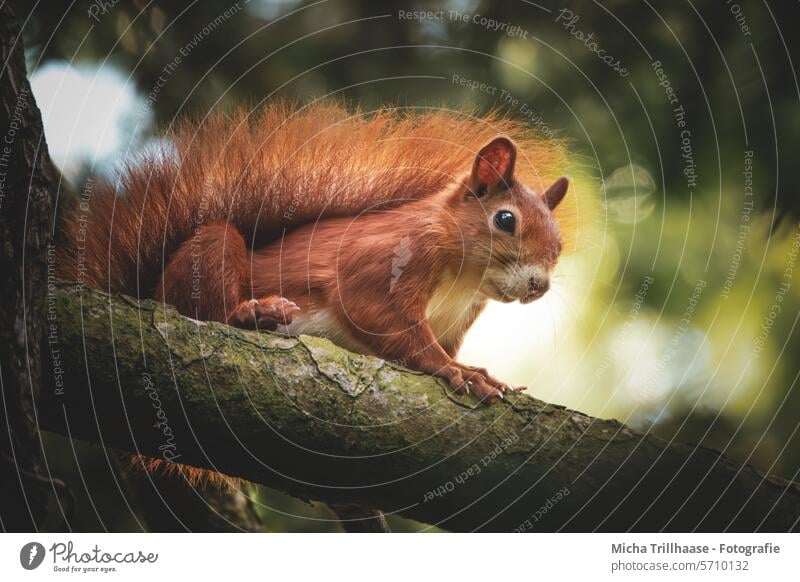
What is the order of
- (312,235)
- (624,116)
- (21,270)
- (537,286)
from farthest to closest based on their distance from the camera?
(624,116), (312,235), (537,286), (21,270)

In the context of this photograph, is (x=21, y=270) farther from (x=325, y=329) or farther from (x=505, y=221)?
(x=505, y=221)

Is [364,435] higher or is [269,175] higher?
[269,175]

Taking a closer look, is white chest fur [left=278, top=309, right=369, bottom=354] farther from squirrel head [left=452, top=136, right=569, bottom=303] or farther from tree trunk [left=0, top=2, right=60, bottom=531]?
tree trunk [left=0, top=2, right=60, bottom=531]

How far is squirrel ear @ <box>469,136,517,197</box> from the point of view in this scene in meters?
1.46

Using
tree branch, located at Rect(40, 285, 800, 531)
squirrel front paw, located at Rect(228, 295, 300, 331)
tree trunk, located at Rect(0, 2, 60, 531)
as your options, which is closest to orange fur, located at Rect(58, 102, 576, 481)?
squirrel front paw, located at Rect(228, 295, 300, 331)

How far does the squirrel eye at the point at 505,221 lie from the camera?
1.48 meters

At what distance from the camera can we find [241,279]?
147 cm

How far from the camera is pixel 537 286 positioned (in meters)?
1.46

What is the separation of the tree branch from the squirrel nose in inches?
9.2

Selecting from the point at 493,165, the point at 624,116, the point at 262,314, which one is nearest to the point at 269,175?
the point at 262,314

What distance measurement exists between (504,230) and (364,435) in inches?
19.2

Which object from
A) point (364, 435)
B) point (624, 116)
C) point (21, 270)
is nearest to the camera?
point (21, 270)

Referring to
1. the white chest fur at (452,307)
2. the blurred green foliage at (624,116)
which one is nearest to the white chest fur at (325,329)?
the white chest fur at (452,307)

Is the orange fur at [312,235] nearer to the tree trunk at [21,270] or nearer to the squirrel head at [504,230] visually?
the squirrel head at [504,230]
